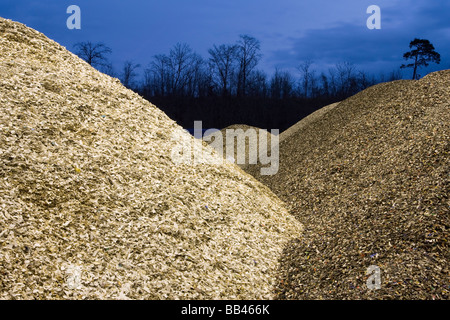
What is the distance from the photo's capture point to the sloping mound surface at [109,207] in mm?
4160

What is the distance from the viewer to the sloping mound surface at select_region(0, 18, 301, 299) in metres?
4.16

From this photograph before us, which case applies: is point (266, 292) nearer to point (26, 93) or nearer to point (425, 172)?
point (425, 172)

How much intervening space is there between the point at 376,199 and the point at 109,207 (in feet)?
13.1

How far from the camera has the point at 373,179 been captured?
7.09 m

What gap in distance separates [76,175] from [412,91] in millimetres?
8641
